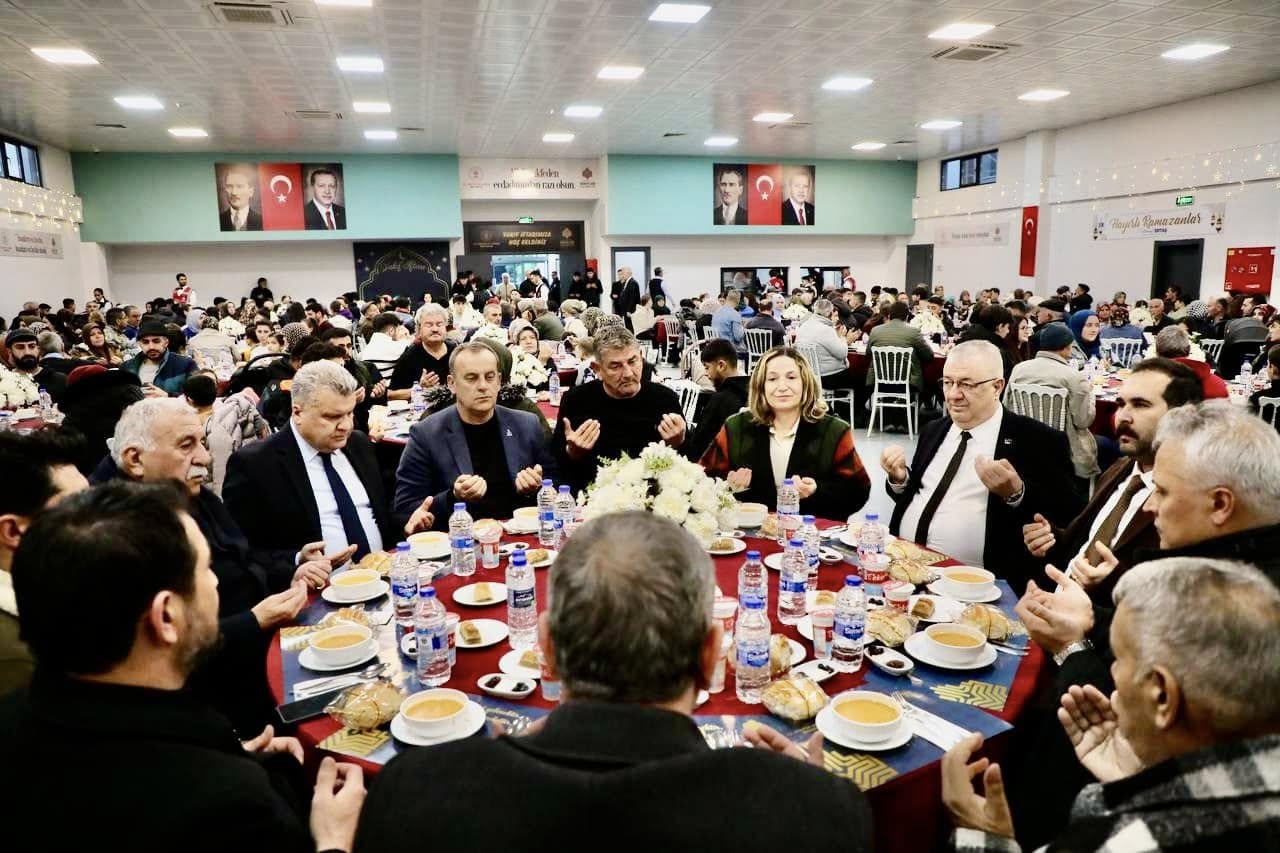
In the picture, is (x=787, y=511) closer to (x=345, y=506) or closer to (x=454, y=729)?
(x=454, y=729)

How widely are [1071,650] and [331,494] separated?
9.27 feet

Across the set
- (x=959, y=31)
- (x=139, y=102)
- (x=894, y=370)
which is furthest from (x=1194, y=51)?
(x=139, y=102)

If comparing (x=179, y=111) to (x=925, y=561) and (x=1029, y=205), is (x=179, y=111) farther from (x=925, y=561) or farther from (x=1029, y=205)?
(x=1029, y=205)

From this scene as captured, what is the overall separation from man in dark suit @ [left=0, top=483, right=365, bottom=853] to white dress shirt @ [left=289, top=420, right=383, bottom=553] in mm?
→ 1976

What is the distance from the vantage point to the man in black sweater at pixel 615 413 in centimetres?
422

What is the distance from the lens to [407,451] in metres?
3.92

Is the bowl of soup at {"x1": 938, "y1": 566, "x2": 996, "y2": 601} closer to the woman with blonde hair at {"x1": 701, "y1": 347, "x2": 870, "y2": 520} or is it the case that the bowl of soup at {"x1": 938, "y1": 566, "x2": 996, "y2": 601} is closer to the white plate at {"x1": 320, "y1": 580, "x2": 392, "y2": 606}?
the woman with blonde hair at {"x1": 701, "y1": 347, "x2": 870, "y2": 520}

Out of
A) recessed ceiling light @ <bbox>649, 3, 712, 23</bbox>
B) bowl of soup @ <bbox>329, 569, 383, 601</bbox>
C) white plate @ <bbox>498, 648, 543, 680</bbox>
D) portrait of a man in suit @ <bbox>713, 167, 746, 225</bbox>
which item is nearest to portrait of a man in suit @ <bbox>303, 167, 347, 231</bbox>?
portrait of a man in suit @ <bbox>713, 167, 746, 225</bbox>

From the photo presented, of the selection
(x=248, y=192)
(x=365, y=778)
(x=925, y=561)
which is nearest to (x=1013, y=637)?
(x=925, y=561)

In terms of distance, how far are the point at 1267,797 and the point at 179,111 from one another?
15.1 meters

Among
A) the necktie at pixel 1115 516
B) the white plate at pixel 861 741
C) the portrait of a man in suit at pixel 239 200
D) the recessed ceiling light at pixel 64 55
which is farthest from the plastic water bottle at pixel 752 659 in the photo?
the portrait of a man in suit at pixel 239 200

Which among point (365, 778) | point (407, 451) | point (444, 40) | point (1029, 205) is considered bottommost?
point (365, 778)

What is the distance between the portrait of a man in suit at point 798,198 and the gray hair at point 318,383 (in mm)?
18015

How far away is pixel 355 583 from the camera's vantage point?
8.99ft
